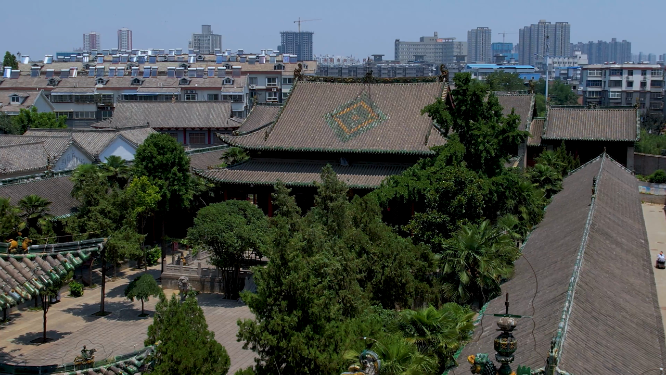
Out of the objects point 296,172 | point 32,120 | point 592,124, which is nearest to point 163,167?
point 296,172

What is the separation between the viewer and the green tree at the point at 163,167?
37.5 metres

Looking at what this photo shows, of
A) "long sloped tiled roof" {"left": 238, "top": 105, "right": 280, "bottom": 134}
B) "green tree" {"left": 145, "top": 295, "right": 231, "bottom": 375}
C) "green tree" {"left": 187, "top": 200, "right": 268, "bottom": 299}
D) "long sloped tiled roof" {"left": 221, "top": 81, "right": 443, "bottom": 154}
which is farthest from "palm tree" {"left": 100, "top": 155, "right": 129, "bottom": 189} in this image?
"green tree" {"left": 145, "top": 295, "right": 231, "bottom": 375}

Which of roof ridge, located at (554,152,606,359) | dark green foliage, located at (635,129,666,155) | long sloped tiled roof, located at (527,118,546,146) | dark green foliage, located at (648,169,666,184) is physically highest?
long sloped tiled roof, located at (527,118,546,146)

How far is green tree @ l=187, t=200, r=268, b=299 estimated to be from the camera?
31.9 metres

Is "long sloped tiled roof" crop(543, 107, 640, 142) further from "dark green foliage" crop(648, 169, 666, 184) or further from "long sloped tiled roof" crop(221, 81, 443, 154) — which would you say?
"long sloped tiled roof" crop(221, 81, 443, 154)

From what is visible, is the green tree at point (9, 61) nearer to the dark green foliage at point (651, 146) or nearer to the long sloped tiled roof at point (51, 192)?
the long sloped tiled roof at point (51, 192)

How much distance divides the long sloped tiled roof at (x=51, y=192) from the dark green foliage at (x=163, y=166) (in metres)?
3.83

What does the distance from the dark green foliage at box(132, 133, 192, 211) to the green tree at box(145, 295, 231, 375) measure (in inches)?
793

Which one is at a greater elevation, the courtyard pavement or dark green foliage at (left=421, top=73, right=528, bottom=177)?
dark green foliage at (left=421, top=73, right=528, bottom=177)

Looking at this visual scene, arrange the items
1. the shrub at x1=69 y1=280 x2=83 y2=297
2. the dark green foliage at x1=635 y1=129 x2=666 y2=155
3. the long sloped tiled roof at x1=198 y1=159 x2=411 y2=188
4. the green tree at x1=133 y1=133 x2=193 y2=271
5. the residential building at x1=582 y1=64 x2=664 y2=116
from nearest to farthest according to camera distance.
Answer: the shrub at x1=69 y1=280 x2=83 y2=297, the green tree at x1=133 y1=133 x2=193 y2=271, the long sloped tiled roof at x1=198 y1=159 x2=411 y2=188, the dark green foliage at x1=635 y1=129 x2=666 y2=155, the residential building at x1=582 y1=64 x2=664 y2=116

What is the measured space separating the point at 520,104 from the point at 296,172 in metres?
25.2

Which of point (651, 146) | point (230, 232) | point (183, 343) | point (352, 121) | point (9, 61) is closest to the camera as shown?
point (183, 343)

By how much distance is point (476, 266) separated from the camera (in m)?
24.9

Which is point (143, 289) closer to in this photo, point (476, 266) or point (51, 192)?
point (51, 192)
